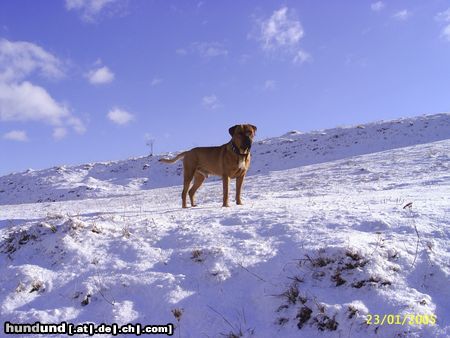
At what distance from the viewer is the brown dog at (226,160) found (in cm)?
765

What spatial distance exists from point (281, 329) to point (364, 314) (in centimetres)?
68

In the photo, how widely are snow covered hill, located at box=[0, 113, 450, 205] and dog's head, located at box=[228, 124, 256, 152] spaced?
55.0ft

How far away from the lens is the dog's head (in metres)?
7.59

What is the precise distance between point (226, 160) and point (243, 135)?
73 cm

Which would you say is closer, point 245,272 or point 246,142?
point 245,272

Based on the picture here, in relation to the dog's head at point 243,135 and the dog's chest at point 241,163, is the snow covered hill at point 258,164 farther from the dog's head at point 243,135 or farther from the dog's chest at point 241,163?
the dog's head at point 243,135

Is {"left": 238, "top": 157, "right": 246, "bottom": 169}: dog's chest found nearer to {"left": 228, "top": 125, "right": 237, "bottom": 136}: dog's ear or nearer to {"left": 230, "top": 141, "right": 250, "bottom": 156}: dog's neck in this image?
{"left": 230, "top": 141, "right": 250, "bottom": 156}: dog's neck

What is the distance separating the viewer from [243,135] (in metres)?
7.62

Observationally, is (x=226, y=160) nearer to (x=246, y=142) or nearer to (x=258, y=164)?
(x=246, y=142)

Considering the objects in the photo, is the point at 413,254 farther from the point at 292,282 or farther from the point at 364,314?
the point at 292,282
